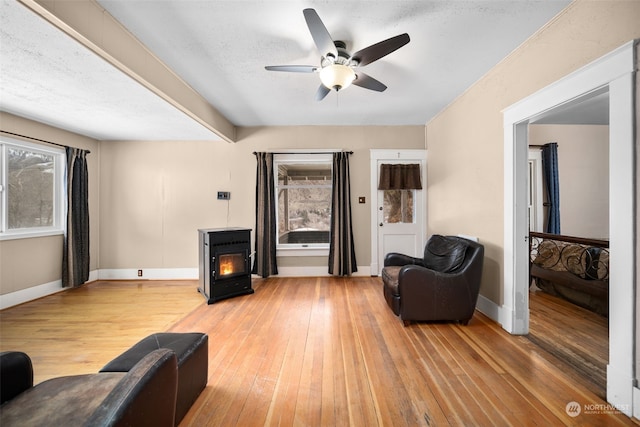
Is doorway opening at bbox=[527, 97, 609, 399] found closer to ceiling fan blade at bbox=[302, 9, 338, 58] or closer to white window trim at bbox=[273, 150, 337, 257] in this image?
ceiling fan blade at bbox=[302, 9, 338, 58]

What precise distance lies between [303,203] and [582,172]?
4476mm

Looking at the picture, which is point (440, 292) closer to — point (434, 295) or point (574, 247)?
point (434, 295)

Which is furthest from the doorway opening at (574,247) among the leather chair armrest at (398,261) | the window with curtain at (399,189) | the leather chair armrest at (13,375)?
the leather chair armrest at (13,375)

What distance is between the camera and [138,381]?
0.88m

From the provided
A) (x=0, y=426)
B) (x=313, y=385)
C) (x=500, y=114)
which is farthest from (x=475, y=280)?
(x=0, y=426)

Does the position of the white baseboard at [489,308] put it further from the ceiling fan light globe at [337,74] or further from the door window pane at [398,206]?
the ceiling fan light globe at [337,74]

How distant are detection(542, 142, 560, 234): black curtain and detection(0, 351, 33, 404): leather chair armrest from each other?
566 centimetres

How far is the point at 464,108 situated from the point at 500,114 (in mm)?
695

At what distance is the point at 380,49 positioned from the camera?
6.12 feet

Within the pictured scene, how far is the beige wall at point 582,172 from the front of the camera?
3961 mm

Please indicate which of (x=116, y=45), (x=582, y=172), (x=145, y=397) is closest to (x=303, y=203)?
(x=116, y=45)

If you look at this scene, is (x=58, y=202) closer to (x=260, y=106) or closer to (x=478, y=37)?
(x=260, y=106)

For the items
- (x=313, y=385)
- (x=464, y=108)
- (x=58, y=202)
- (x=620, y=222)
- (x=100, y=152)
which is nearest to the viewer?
(x=620, y=222)

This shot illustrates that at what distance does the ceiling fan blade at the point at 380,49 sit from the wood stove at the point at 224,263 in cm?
265
